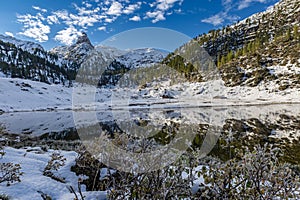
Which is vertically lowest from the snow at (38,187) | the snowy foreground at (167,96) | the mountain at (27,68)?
the snow at (38,187)

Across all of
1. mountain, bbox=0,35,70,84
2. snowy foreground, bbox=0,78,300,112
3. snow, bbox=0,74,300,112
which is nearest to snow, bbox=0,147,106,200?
snowy foreground, bbox=0,78,300,112

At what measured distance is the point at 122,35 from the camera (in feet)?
33.9

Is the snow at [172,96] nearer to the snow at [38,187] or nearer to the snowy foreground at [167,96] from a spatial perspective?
the snowy foreground at [167,96]

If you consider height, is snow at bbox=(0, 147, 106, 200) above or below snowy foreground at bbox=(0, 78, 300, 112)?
below

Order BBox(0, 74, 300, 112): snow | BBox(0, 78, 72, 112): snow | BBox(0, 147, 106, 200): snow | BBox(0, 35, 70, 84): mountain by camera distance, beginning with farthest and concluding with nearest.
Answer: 1. BBox(0, 35, 70, 84): mountain
2. BBox(0, 74, 300, 112): snow
3. BBox(0, 78, 72, 112): snow
4. BBox(0, 147, 106, 200): snow

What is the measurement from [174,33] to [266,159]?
8508 millimetres

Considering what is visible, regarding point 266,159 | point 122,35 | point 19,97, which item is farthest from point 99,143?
point 19,97

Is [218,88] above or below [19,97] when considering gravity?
above

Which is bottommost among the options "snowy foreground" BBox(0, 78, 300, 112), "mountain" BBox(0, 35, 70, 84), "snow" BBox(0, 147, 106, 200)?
"snow" BBox(0, 147, 106, 200)

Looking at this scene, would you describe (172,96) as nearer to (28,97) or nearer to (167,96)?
(167,96)

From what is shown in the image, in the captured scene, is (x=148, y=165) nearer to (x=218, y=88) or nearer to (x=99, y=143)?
(x=99, y=143)

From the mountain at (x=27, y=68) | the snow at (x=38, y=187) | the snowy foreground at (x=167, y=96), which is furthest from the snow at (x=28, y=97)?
the snow at (x=38, y=187)

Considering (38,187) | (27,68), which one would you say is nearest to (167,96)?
(27,68)

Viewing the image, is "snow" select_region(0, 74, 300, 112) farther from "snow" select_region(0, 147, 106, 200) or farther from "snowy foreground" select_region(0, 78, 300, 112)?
"snow" select_region(0, 147, 106, 200)
